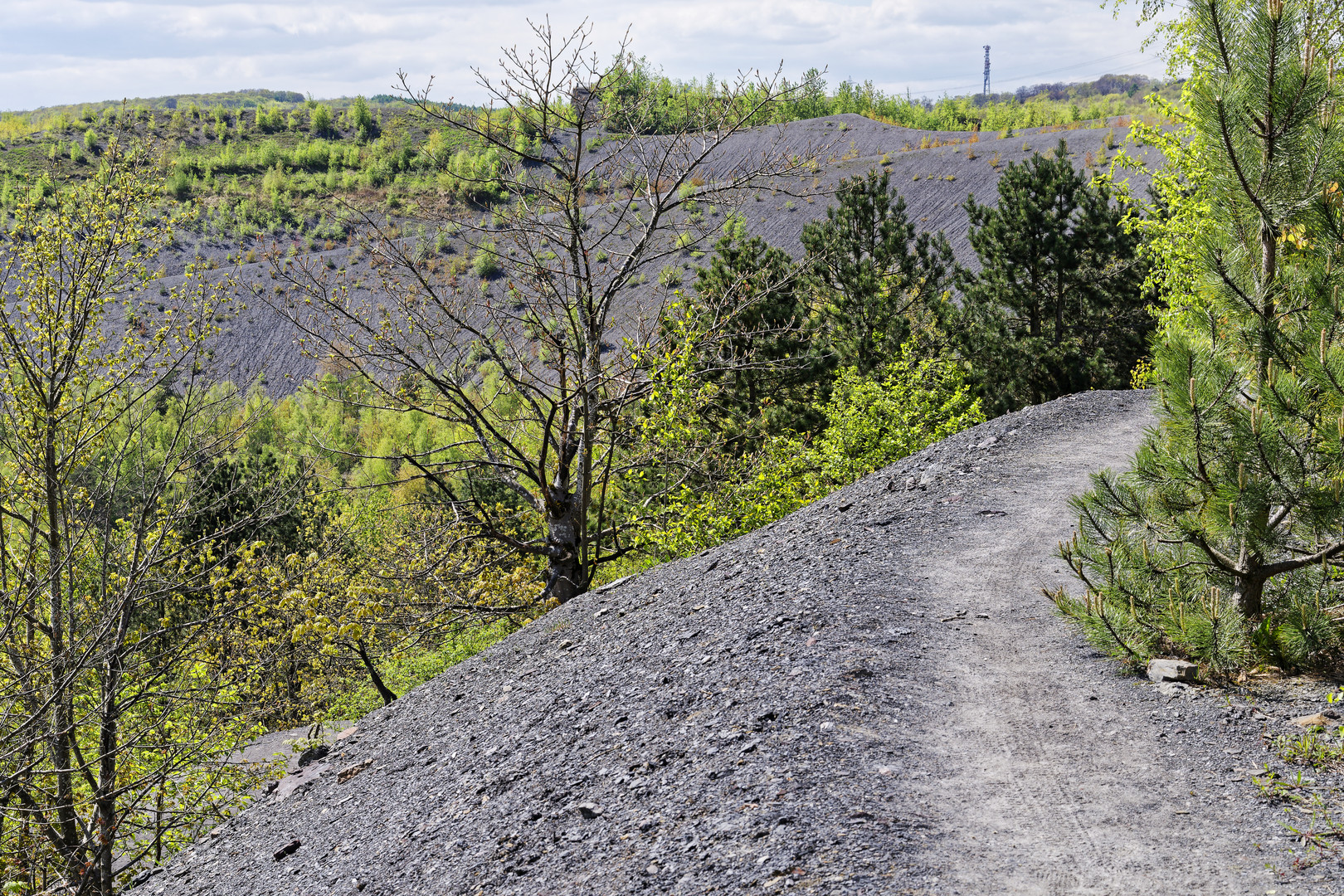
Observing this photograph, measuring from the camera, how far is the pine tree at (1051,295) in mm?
21531

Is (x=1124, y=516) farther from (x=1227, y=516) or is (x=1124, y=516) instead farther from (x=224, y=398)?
(x=224, y=398)

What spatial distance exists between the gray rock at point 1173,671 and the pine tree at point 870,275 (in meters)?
14.4

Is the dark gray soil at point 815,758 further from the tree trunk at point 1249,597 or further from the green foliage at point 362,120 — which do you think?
the green foliage at point 362,120

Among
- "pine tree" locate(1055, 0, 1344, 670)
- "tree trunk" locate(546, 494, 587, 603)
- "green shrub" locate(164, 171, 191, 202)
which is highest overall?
"green shrub" locate(164, 171, 191, 202)

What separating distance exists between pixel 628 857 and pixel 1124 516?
359 centimetres

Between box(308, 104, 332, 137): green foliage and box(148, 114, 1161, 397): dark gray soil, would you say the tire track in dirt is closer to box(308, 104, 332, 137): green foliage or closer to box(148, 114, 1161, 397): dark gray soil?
box(148, 114, 1161, 397): dark gray soil

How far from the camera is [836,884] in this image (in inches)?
145

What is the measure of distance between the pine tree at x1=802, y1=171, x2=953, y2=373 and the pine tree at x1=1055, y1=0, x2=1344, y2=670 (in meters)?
14.3

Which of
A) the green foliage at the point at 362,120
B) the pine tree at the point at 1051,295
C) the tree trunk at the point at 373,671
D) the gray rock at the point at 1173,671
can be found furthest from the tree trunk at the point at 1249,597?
the green foliage at the point at 362,120

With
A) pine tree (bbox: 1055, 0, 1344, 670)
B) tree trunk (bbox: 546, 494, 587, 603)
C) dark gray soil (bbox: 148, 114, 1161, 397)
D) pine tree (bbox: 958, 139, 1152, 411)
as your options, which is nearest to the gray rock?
pine tree (bbox: 1055, 0, 1344, 670)

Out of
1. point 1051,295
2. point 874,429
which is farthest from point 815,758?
point 1051,295

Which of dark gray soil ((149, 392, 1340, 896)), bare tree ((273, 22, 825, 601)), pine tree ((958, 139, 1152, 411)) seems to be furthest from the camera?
pine tree ((958, 139, 1152, 411))

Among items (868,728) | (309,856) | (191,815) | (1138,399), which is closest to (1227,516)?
(868,728)

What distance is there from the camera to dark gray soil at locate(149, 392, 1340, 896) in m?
3.96
